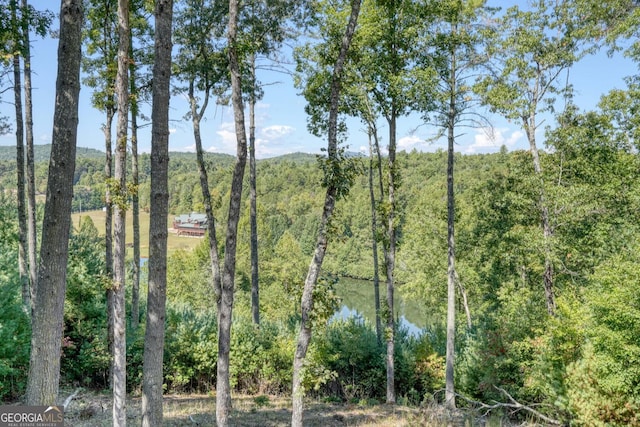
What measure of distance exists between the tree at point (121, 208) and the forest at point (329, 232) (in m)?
0.03

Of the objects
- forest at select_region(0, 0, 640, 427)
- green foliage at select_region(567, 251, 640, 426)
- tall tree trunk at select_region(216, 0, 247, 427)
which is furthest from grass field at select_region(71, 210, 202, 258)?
green foliage at select_region(567, 251, 640, 426)

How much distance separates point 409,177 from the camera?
51188mm

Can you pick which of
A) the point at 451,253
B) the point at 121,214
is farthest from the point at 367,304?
the point at 121,214

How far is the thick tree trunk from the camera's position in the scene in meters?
5.09

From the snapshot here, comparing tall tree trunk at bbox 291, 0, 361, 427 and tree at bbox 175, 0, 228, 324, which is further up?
tree at bbox 175, 0, 228, 324

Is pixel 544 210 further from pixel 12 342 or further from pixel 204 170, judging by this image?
pixel 12 342

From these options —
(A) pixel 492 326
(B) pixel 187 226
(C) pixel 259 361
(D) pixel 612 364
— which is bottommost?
(C) pixel 259 361

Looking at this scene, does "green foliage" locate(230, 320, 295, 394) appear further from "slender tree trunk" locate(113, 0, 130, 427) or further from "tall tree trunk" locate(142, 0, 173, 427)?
"tall tree trunk" locate(142, 0, 173, 427)

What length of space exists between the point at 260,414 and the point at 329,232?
189 inches

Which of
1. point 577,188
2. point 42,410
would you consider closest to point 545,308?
point 577,188

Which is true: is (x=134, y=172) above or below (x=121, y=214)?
above

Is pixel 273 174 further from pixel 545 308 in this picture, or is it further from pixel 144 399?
pixel 144 399

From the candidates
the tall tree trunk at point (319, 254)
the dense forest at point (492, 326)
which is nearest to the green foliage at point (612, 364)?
the dense forest at point (492, 326)

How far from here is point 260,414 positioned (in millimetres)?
7938
